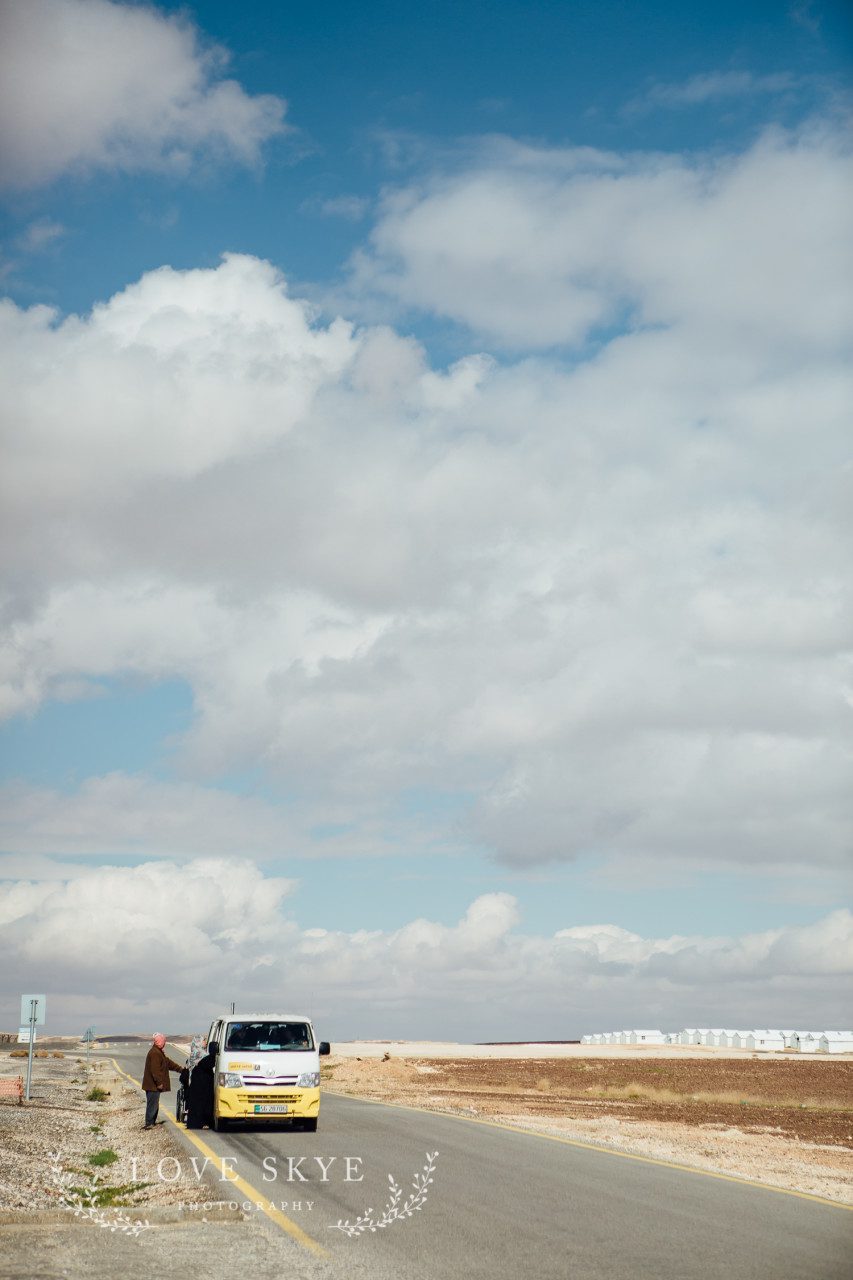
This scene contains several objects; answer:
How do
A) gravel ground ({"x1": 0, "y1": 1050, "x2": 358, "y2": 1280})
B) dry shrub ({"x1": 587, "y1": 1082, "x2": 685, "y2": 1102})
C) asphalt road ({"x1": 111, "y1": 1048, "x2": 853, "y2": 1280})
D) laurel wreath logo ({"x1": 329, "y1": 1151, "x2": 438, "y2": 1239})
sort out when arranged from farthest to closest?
dry shrub ({"x1": 587, "y1": 1082, "x2": 685, "y2": 1102}) < laurel wreath logo ({"x1": 329, "y1": 1151, "x2": 438, "y2": 1239}) < asphalt road ({"x1": 111, "y1": 1048, "x2": 853, "y2": 1280}) < gravel ground ({"x1": 0, "y1": 1050, "x2": 358, "y2": 1280})

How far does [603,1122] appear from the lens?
1121 inches

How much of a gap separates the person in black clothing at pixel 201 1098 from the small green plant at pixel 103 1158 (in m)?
3.22

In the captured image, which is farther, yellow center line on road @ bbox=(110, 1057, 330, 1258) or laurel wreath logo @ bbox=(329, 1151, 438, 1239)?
laurel wreath logo @ bbox=(329, 1151, 438, 1239)

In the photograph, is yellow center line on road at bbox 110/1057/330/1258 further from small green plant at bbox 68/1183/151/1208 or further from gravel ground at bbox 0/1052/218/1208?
small green plant at bbox 68/1183/151/1208

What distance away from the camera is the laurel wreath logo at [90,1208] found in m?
11.8

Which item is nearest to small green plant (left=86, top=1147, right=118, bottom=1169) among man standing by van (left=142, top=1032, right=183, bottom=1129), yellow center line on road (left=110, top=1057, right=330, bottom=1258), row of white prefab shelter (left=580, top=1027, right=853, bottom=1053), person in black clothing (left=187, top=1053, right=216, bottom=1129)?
yellow center line on road (left=110, top=1057, right=330, bottom=1258)

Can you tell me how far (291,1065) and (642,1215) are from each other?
979 centimetres

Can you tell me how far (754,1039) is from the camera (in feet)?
410

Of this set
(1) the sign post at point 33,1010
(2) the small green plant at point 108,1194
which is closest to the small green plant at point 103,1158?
(2) the small green plant at point 108,1194

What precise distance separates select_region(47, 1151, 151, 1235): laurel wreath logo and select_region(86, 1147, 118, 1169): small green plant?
1.08 metres

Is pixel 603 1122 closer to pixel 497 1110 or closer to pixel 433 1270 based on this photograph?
pixel 497 1110

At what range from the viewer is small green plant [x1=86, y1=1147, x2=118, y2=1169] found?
17656mm

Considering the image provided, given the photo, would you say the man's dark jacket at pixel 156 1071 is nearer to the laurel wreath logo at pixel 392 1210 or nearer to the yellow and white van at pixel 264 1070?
the yellow and white van at pixel 264 1070

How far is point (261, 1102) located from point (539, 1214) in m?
9.46
